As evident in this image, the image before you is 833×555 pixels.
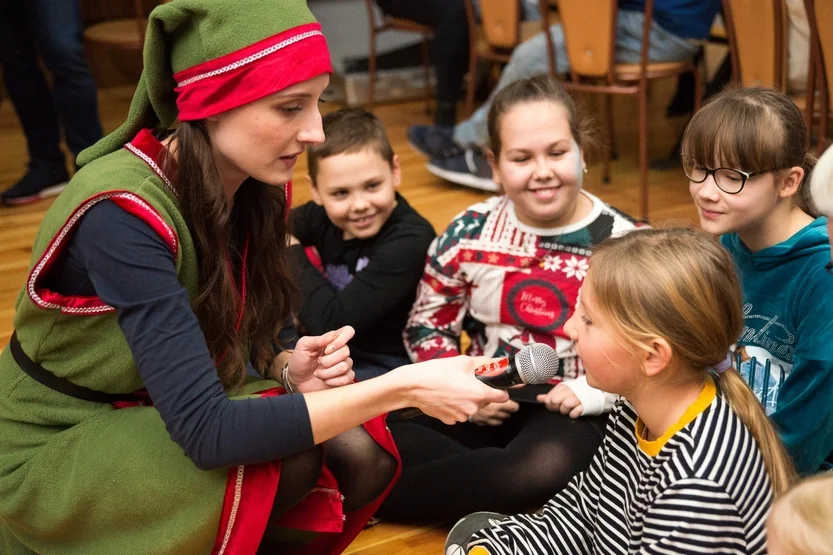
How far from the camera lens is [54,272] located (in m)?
1.37

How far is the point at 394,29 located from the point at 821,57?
2.32 m

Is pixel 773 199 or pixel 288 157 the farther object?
pixel 773 199

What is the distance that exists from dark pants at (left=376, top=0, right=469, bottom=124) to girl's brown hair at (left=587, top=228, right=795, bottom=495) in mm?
2874

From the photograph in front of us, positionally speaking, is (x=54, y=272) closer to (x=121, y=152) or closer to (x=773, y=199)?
(x=121, y=152)

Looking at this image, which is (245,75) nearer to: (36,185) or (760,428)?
(760,428)

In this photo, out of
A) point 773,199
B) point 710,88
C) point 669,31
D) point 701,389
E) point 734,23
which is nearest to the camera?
point 701,389

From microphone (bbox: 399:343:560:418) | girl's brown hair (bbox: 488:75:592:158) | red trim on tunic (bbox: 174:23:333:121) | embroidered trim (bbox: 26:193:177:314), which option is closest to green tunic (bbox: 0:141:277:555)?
embroidered trim (bbox: 26:193:177:314)

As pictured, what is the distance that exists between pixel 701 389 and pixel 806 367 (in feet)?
0.89

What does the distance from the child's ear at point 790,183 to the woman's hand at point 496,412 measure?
0.63 meters

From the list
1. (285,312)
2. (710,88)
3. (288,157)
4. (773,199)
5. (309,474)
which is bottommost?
(710,88)

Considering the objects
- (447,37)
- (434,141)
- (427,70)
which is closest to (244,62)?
(434,141)

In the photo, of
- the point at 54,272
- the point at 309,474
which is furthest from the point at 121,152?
the point at 309,474

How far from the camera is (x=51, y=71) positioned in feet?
10.8

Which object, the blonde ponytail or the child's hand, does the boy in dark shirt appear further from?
the blonde ponytail
